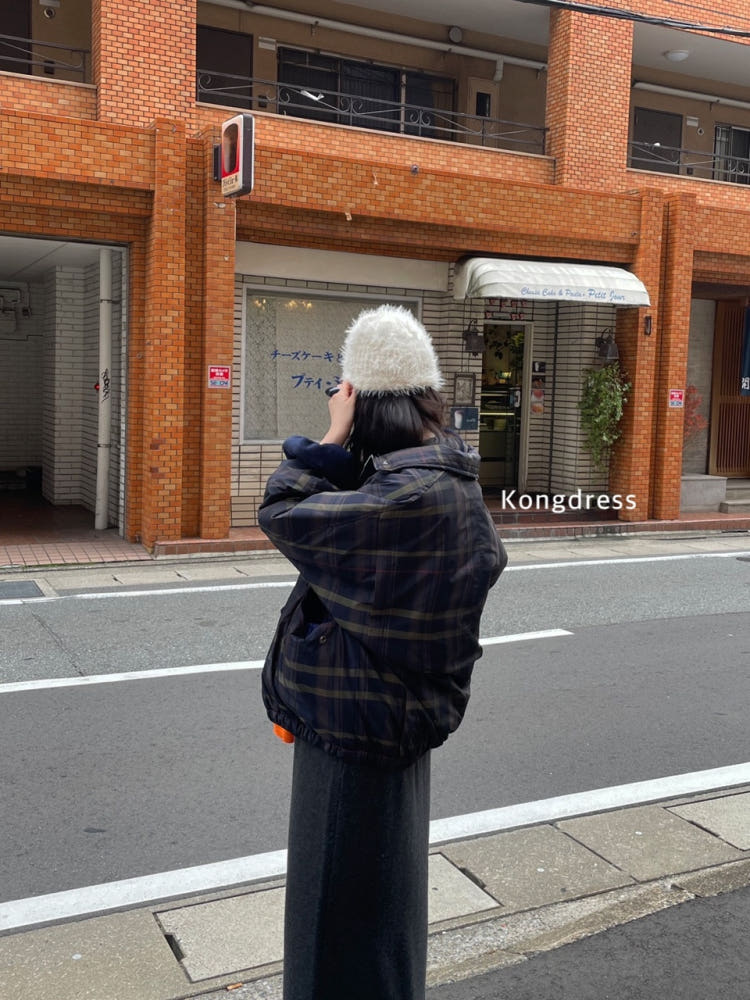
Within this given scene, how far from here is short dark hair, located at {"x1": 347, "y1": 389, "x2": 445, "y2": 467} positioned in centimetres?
256

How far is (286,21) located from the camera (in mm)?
15367

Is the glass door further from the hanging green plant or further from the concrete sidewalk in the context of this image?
the concrete sidewalk

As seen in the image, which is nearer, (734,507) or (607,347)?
(607,347)

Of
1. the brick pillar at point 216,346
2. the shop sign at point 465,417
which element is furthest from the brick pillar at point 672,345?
the brick pillar at point 216,346

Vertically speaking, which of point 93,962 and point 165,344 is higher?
point 165,344

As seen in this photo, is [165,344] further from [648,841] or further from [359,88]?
[648,841]

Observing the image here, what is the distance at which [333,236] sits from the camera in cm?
1323

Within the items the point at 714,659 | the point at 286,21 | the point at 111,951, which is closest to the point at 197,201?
the point at 286,21

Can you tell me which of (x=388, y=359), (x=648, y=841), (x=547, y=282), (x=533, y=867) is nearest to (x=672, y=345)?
(x=547, y=282)

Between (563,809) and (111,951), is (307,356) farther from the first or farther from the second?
(111,951)

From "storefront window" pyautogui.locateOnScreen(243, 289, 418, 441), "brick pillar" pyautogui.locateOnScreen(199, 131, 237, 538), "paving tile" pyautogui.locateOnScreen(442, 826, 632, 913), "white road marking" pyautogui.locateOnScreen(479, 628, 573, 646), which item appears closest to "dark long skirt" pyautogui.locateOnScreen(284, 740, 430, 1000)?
"paving tile" pyautogui.locateOnScreen(442, 826, 632, 913)

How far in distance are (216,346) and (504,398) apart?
5675 millimetres

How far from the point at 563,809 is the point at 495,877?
34.5 inches

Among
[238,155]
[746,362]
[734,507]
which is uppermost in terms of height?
[238,155]
